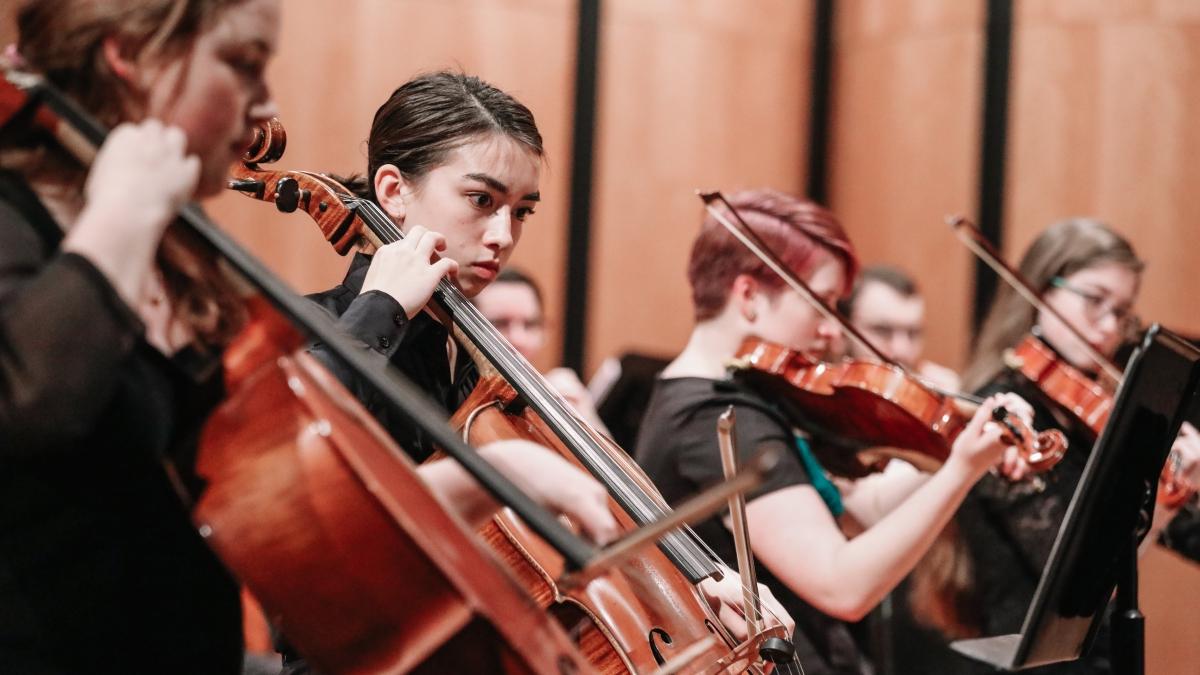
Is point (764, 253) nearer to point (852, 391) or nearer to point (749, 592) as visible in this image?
point (852, 391)

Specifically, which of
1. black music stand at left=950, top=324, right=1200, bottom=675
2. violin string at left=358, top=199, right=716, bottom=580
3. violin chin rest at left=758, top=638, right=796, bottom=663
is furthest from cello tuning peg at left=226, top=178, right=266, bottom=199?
black music stand at left=950, top=324, right=1200, bottom=675

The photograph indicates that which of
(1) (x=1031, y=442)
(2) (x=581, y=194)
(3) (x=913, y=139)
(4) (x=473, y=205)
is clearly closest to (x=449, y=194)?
(4) (x=473, y=205)

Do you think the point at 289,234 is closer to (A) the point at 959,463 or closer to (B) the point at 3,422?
(A) the point at 959,463

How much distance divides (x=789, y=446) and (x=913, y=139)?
2779mm

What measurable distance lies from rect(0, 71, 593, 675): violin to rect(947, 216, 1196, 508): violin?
1.71 m

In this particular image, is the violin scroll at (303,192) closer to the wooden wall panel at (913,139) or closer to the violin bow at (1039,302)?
the violin bow at (1039,302)

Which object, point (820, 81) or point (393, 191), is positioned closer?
point (393, 191)

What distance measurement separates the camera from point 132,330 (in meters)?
0.88

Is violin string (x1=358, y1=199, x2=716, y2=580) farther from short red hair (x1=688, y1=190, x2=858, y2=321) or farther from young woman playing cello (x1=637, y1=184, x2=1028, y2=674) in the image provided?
Answer: short red hair (x1=688, y1=190, x2=858, y2=321)

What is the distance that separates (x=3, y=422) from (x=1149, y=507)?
153cm

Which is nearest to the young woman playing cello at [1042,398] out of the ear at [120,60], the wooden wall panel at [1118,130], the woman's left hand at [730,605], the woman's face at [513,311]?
the woman's left hand at [730,605]

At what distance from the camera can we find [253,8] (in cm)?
101

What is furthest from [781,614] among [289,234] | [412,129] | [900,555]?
[289,234]

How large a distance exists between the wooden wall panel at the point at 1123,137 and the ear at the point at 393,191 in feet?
10.1
